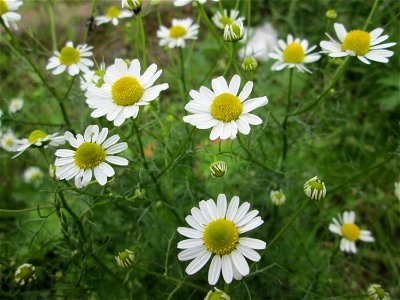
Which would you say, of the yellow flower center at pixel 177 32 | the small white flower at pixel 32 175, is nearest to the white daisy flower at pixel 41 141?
the yellow flower center at pixel 177 32

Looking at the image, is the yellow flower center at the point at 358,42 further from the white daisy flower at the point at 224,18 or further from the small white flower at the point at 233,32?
the white daisy flower at the point at 224,18

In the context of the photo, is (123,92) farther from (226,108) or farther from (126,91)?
(226,108)

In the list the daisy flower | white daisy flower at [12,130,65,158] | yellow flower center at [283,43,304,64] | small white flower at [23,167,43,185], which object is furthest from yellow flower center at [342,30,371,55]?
small white flower at [23,167,43,185]

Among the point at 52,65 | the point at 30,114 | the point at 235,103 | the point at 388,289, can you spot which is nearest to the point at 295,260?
the point at 388,289

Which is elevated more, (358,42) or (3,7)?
(358,42)

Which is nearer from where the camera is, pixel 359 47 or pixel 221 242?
pixel 221 242

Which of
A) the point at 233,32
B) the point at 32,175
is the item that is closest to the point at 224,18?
the point at 233,32
